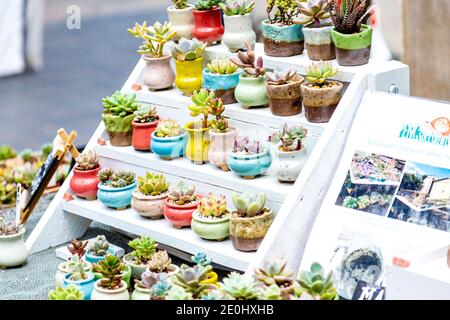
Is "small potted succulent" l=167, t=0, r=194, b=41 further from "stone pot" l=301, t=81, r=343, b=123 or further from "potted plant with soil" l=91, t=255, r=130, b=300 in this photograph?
"potted plant with soil" l=91, t=255, r=130, b=300

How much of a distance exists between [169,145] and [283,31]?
0.61m

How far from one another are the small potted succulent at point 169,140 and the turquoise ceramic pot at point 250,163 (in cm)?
34

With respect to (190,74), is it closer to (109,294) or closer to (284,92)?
(284,92)

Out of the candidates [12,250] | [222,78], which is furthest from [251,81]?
[12,250]

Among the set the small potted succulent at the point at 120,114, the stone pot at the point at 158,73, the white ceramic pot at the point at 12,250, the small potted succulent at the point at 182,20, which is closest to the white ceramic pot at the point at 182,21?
the small potted succulent at the point at 182,20

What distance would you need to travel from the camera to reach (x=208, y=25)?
3908 mm

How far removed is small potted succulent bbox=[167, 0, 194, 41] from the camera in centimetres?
395

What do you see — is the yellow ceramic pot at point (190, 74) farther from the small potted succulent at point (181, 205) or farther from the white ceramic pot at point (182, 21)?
the small potted succulent at point (181, 205)

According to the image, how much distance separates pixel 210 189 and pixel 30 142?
12.0ft

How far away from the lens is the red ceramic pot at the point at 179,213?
350cm

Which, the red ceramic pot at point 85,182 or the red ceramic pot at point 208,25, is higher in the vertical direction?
the red ceramic pot at point 208,25

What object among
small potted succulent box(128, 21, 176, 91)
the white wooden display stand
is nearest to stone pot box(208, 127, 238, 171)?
the white wooden display stand

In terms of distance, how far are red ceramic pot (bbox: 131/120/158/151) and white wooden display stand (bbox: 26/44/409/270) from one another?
4 cm
